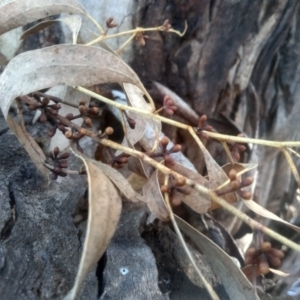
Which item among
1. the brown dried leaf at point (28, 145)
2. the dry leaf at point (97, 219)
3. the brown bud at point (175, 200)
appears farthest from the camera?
the brown dried leaf at point (28, 145)

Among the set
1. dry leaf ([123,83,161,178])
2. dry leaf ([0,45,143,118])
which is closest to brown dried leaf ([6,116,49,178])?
dry leaf ([0,45,143,118])

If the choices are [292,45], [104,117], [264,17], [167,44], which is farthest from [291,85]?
[104,117]

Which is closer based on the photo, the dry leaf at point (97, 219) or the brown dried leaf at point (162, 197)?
the dry leaf at point (97, 219)

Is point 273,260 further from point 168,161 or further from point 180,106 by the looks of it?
point 180,106

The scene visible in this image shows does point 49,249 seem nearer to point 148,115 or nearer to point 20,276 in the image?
point 20,276

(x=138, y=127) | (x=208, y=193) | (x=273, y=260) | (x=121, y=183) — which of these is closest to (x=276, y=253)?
(x=273, y=260)

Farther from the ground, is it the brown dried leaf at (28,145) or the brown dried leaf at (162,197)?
the brown dried leaf at (28,145)

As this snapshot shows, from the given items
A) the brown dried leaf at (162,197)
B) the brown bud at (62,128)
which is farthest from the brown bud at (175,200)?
the brown bud at (62,128)

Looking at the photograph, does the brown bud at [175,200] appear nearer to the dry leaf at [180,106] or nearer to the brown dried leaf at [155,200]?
the brown dried leaf at [155,200]
